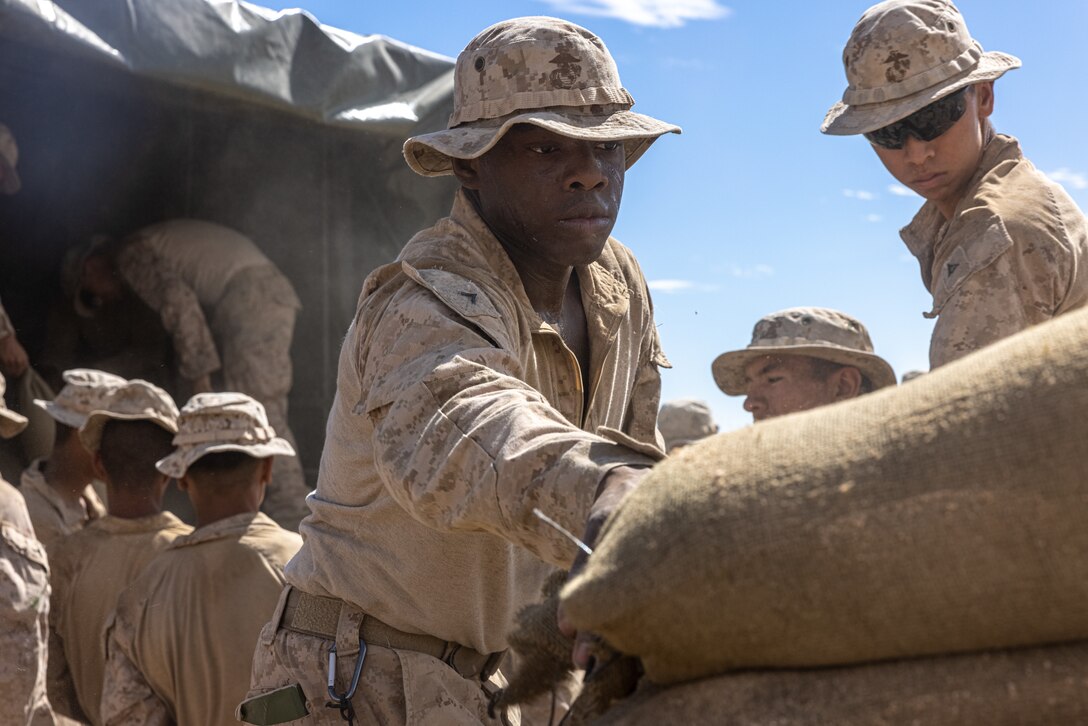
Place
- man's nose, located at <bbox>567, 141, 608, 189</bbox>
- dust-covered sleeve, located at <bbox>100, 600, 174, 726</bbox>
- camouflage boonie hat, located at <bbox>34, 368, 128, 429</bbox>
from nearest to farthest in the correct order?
1. man's nose, located at <bbox>567, 141, 608, 189</bbox>
2. dust-covered sleeve, located at <bbox>100, 600, 174, 726</bbox>
3. camouflage boonie hat, located at <bbox>34, 368, 128, 429</bbox>

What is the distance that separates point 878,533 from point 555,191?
1.61 metres

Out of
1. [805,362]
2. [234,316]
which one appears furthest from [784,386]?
[234,316]

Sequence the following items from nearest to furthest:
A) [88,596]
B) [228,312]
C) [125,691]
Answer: [125,691] < [88,596] < [228,312]

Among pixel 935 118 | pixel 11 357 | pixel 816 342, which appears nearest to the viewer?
pixel 935 118

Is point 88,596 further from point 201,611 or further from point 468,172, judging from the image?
point 468,172

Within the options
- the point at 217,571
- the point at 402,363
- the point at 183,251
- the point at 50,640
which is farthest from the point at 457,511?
the point at 183,251

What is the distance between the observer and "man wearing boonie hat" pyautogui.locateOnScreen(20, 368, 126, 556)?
5582 millimetres

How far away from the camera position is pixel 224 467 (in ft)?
16.4

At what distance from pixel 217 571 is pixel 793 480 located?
3.60 m

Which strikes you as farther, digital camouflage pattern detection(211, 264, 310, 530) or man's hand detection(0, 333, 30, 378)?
digital camouflage pattern detection(211, 264, 310, 530)

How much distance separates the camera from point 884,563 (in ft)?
4.42

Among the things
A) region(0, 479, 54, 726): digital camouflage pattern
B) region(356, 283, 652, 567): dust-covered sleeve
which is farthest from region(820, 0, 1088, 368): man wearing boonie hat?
region(0, 479, 54, 726): digital camouflage pattern

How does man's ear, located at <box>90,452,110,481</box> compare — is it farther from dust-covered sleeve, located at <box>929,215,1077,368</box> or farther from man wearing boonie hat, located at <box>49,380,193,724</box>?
dust-covered sleeve, located at <box>929,215,1077,368</box>

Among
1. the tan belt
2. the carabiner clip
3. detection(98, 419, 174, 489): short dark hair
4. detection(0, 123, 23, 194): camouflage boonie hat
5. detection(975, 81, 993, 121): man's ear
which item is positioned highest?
detection(975, 81, 993, 121): man's ear
